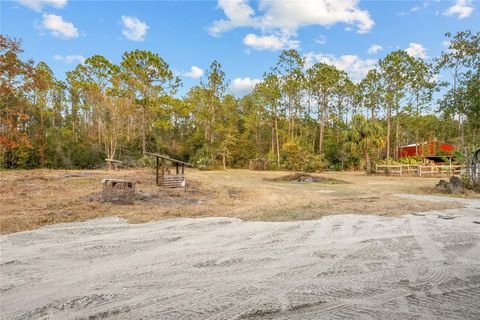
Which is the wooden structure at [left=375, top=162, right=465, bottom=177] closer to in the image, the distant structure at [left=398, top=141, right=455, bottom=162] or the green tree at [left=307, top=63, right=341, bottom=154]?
the distant structure at [left=398, top=141, right=455, bottom=162]

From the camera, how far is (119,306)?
2.68 meters

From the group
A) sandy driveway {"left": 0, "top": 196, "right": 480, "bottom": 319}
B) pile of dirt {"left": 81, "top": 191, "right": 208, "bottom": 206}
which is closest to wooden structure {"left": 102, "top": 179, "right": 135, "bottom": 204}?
pile of dirt {"left": 81, "top": 191, "right": 208, "bottom": 206}

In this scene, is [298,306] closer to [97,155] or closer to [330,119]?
[97,155]

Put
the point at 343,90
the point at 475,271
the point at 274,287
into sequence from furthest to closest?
the point at 343,90 < the point at 475,271 < the point at 274,287

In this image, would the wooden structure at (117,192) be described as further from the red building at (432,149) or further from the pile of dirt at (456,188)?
the red building at (432,149)

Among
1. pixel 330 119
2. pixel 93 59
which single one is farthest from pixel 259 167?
pixel 93 59

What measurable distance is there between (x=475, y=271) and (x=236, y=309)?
2794mm

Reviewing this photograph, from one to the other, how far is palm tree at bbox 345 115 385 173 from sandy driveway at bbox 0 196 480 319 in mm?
23290

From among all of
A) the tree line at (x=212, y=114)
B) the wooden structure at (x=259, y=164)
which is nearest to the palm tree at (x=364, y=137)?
the tree line at (x=212, y=114)

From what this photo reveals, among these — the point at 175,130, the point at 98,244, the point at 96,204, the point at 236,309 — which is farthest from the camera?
the point at 175,130

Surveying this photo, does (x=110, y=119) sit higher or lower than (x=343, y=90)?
lower

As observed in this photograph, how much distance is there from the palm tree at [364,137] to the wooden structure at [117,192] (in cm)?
2382

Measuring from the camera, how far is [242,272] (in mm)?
3455

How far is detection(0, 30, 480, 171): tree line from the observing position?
2061cm
